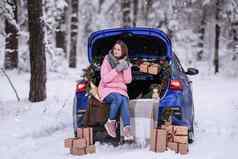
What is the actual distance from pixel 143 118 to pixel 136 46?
2057mm

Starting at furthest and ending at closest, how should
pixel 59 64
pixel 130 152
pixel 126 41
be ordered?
pixel 59 64 < pixel 126 41 < pixel 130 152

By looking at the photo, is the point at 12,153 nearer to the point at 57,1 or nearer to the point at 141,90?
the point at 141,90

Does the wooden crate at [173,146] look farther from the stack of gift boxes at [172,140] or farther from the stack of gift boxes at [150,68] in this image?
the stack of gift boxes at [150,68]

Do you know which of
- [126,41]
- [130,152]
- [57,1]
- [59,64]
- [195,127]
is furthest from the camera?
[57,1]

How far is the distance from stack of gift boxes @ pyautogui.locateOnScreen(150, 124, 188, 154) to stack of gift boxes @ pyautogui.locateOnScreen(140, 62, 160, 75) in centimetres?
125

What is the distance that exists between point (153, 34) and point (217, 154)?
102 inches

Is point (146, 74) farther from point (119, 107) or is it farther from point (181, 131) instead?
point (181, 131)

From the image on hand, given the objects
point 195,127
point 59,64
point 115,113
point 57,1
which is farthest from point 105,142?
point 57,1

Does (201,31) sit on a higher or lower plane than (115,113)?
higher

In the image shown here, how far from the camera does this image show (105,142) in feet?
31.9

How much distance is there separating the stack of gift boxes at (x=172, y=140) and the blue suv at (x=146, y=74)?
305 mm

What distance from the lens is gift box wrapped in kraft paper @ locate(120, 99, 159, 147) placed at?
30.1 feet

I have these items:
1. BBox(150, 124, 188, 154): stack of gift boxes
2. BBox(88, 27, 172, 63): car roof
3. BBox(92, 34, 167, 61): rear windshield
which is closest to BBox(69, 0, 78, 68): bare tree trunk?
BBox(92, 34, 167, 61): rear windshield

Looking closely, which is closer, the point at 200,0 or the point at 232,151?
the point at 232,151
